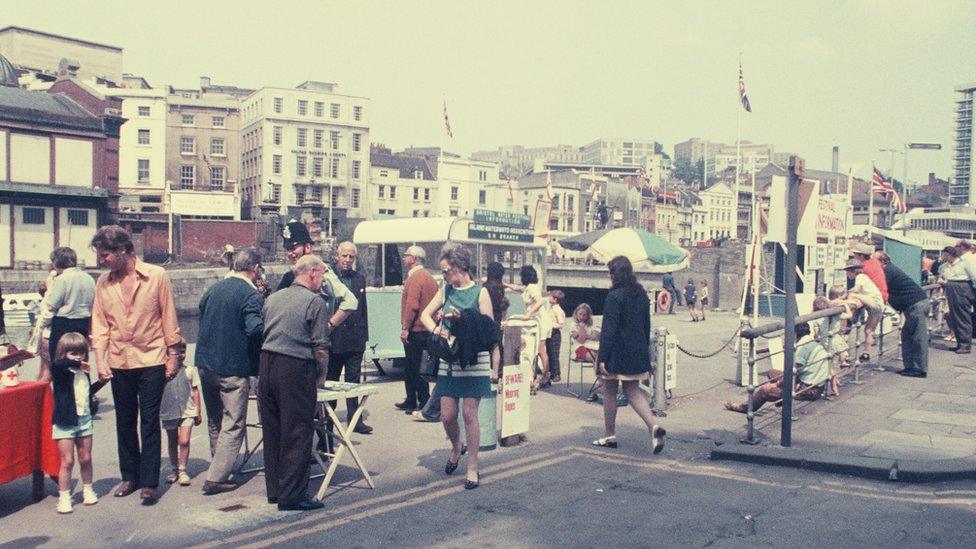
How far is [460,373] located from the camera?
711cm

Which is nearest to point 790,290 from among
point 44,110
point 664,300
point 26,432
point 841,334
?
point 841,334

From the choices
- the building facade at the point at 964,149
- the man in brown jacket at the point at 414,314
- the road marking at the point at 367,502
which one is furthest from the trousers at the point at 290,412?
the building facade at the point at 964,149

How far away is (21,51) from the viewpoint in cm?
8250

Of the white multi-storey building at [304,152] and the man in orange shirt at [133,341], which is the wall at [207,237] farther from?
the man in orange shirt at [133,341]

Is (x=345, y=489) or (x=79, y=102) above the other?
(x=79, y=102)

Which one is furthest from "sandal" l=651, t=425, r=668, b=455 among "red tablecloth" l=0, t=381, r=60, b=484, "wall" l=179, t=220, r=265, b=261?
"wall" l=179, t=220, r=265, b=261

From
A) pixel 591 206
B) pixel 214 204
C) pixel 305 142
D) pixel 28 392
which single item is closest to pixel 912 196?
pixel 591 206

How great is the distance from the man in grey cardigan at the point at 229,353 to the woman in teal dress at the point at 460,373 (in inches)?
57.9

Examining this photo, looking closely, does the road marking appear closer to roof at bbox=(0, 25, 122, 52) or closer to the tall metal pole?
the tall metal pole

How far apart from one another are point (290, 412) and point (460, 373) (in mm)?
1472

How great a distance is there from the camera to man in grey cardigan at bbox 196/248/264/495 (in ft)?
22.0

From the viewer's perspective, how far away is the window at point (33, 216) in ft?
169

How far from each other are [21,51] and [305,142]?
2769cm

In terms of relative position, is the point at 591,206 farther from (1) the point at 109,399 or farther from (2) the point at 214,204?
(1) the point at 109,399
